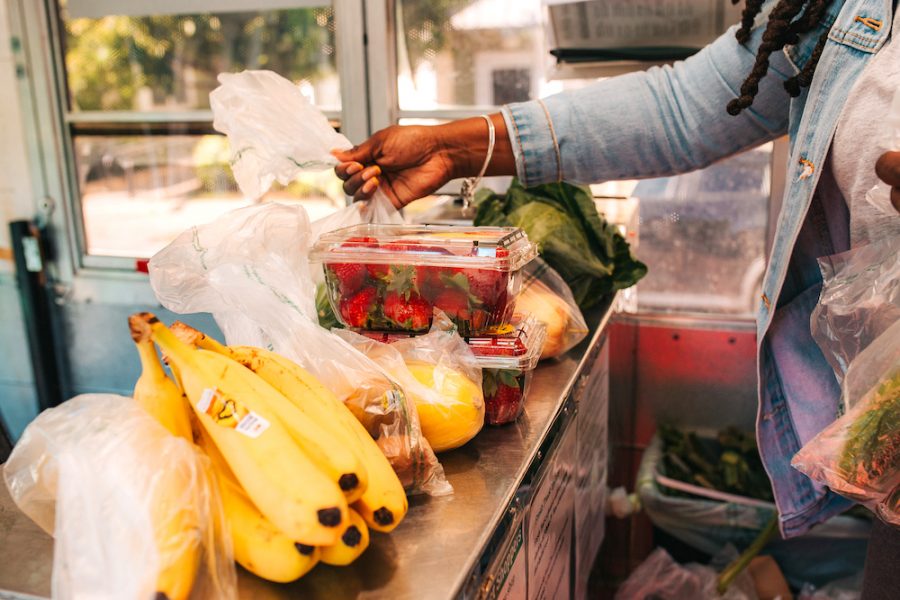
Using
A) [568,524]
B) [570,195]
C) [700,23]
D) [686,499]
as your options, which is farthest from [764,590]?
[700,23]

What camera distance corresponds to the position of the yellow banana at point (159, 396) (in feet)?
2.58

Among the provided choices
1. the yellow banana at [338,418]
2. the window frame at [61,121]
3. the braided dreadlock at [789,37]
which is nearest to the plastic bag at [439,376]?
the yellow banana at [338,418]

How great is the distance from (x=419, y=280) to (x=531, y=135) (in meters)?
0.49

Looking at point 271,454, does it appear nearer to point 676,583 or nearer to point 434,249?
point 434,249

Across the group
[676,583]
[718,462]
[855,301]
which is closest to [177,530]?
[855,301]

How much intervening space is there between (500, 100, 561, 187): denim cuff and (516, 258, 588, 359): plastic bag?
0.19 metres

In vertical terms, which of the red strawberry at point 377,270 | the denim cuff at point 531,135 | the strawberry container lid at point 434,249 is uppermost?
the denim cuff at point 531,135

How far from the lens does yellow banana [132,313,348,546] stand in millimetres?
667

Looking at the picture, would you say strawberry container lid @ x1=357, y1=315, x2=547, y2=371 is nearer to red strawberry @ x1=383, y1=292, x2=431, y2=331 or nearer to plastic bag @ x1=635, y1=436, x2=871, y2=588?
red strawberry @ x1=383, y1=292, x2=431, y2=331

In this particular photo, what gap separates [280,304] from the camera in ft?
3.22

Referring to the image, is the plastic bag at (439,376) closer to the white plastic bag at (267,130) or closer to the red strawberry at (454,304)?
the red strawberry at (454,304)

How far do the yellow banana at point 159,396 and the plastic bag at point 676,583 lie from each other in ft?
5.41

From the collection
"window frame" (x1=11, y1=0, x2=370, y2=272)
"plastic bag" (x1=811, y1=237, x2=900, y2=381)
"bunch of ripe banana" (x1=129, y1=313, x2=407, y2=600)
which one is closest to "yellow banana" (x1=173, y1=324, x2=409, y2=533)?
"bunch of ripe banana" (x1=129, y1=313, x2=407, y2=600)

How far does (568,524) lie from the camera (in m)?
1.43
